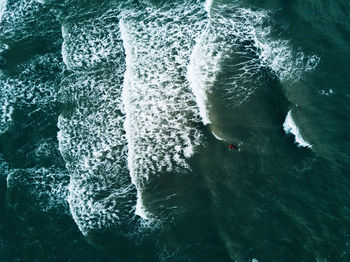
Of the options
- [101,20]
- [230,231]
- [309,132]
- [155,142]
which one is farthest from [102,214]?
[101,20]

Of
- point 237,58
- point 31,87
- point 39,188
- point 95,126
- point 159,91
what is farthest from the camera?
point 31,87

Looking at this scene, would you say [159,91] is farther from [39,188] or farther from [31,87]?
[39,188]

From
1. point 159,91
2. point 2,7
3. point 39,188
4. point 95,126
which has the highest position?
point 2,7

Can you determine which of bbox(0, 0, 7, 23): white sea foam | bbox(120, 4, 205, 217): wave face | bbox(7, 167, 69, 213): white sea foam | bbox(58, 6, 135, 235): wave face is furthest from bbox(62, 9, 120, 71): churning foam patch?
bbox(7, 167, 69, 213): white sea foam

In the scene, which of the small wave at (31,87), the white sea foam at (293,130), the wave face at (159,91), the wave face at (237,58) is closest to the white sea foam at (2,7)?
the small wave at (31,87)

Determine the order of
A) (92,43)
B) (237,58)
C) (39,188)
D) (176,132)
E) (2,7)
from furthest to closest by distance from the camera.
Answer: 1. (2,7)
2. (92,43)
3. (237,58)
4. (176,132)
5. (39,188)

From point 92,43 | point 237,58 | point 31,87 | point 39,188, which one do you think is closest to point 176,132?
point 237,58

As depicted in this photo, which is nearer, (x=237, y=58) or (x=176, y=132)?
(x=176, y=132)

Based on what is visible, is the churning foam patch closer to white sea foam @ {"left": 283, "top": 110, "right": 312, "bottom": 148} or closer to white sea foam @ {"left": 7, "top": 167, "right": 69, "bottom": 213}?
white sea foam @ {"left": 7, "top": 167, "right": 69, "bottom": 213}
